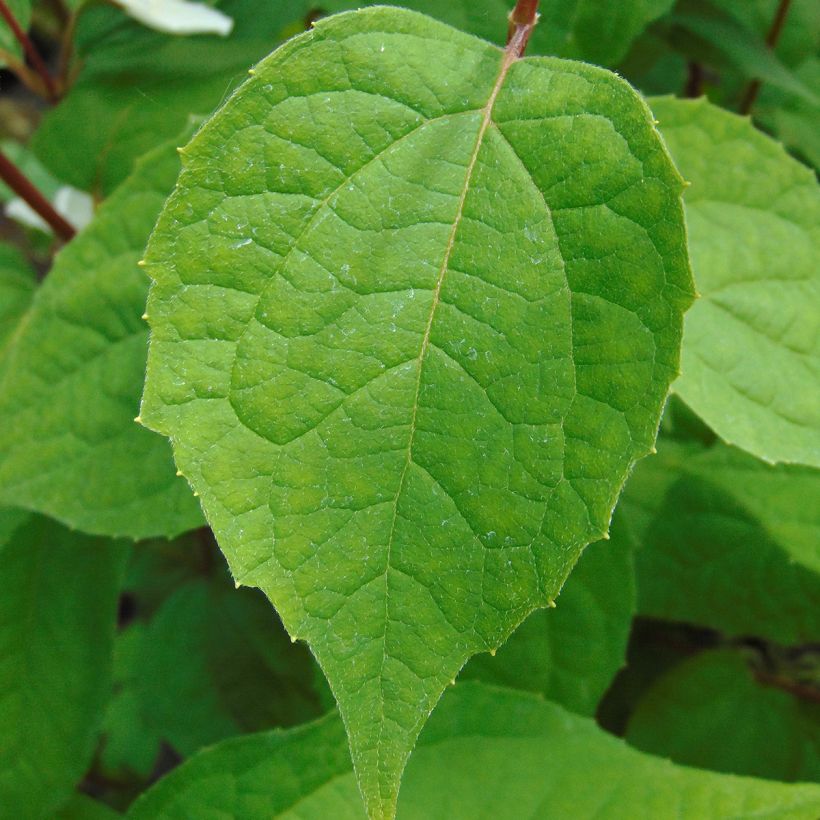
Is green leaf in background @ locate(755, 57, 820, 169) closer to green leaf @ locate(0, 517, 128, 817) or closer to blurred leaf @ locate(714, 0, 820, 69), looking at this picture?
blurred leaf @ locate(714, 0, 820, 69)

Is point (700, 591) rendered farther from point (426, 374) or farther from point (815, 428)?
point (426, 374)

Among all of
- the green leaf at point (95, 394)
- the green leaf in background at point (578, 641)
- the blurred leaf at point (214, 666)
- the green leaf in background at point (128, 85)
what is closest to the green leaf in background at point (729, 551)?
the green leaf in background at point (578, 641)

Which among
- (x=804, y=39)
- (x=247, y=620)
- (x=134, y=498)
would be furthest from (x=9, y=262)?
(x=804, y=39)

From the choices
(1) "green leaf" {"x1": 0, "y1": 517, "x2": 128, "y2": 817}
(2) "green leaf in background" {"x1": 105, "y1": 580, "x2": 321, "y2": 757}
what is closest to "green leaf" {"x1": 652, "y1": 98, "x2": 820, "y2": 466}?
(1) "green leaf" {"x1": 0, "y1": 517, "x2": 128, "y2": 817}

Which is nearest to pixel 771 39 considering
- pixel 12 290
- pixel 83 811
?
pixel 12 290

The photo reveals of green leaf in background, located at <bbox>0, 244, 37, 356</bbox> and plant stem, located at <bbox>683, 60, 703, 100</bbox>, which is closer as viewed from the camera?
green leaf in background, located at <bbox>0, 244, 37, 356</bbox>

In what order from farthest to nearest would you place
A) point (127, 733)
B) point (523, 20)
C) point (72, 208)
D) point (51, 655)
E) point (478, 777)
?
point (127, 733)
point (72, 208)
point (51, 655)
point (478, 777)
point (523, 20)

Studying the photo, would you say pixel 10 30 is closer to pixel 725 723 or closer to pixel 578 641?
pixel 578 641

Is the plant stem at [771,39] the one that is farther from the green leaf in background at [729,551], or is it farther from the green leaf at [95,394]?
the green leaf at [95,394]
